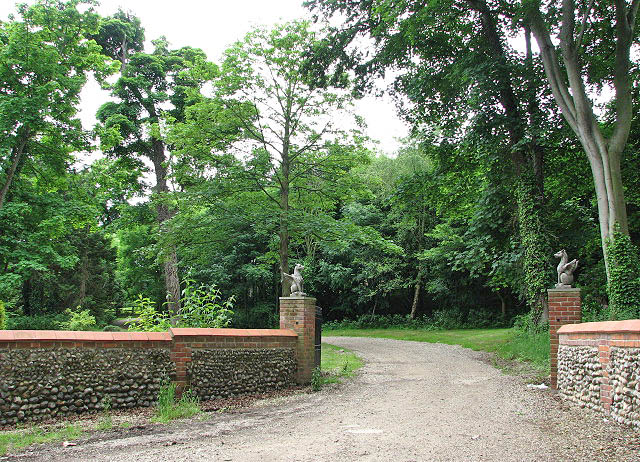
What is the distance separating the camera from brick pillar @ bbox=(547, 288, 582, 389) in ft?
27.8

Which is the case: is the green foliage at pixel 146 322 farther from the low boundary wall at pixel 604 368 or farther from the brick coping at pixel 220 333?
the low boundary wall at pixel 604 368

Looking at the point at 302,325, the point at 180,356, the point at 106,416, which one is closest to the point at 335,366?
the point at 302,325

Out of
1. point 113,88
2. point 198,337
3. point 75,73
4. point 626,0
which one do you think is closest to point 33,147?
point 75,73

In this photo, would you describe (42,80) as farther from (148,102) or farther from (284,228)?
(284,228)

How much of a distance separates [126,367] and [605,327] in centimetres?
622

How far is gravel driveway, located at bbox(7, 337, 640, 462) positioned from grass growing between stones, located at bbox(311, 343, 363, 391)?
53 centimetres

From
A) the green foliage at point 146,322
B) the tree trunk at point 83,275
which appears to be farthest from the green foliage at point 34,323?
the green foliage at point 146,322

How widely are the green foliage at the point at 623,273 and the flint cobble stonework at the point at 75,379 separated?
9.06 meters

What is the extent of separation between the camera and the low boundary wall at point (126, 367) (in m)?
6.13

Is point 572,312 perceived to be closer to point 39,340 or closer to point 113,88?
point 39,340

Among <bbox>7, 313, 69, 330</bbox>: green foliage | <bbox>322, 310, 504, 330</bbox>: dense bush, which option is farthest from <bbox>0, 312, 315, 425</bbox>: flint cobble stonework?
<bbox>322, 310, 504, 330</bbox>: dense bush

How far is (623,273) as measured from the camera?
35.0 feet

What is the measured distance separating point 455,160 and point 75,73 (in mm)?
12778

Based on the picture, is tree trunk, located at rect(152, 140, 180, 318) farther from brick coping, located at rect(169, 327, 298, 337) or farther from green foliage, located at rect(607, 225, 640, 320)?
green foliage, located at rect(607, 225, 640, 320)
